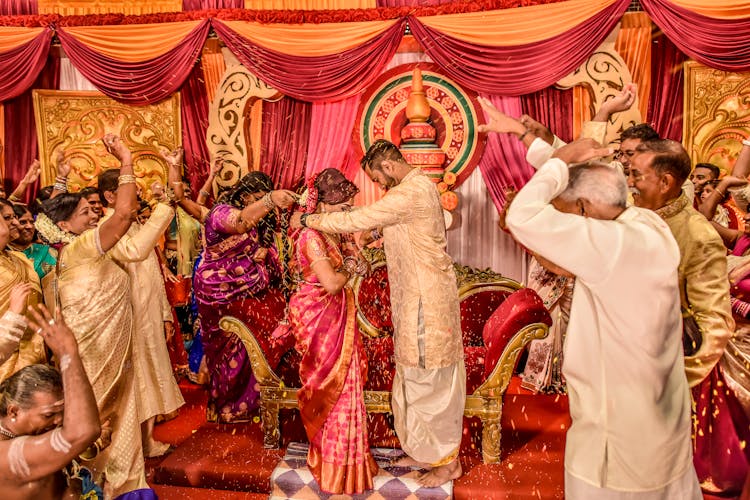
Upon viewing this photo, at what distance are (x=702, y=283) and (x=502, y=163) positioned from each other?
2950 mm

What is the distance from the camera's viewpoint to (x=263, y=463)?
3396 mm

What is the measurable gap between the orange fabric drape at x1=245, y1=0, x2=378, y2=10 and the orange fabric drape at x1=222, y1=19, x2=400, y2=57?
223 mm

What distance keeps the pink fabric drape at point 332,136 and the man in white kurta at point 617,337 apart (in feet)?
11.8

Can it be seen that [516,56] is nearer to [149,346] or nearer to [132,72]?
[132,72]

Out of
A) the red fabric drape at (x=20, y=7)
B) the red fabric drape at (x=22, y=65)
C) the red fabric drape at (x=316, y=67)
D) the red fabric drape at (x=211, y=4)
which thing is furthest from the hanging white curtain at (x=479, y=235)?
the red fabric drape at (x=20, y=7)

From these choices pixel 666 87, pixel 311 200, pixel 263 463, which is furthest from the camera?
pixel 666 87

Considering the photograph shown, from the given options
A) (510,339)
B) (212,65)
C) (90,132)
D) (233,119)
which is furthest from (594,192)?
(90,132)

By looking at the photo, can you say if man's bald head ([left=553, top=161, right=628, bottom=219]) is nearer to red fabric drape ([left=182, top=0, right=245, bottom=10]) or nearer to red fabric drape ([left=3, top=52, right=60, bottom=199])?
red fabric drape ([left=182, top=0, right=245, bottom=10])

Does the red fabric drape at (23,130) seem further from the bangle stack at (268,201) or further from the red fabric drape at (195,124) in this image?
the bangle stack at (268,201)

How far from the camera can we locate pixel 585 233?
1.75 metres

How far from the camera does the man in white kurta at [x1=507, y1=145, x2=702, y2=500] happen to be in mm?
1760

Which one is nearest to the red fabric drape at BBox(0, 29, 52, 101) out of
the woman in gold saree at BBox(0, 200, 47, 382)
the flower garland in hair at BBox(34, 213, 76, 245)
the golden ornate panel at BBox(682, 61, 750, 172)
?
the flower garland in hair at BBox(34, 213, 76, 245)

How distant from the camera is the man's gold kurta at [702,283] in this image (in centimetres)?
219

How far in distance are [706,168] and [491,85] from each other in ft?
5.72
